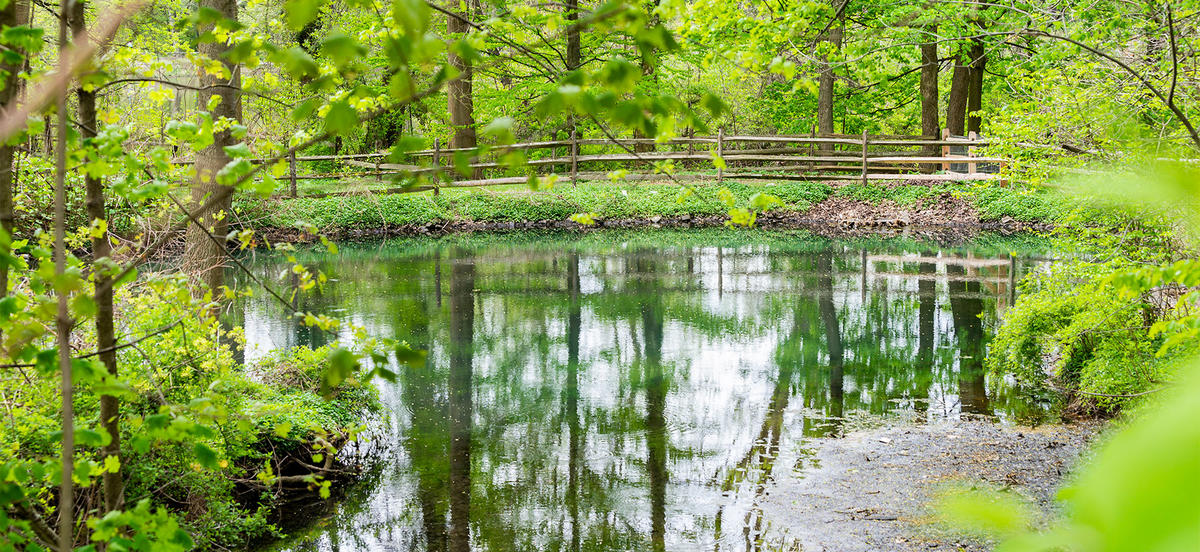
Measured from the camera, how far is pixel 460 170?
2.17 meters

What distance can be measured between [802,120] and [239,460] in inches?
919

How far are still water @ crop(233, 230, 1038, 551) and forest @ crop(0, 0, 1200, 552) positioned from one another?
0.17 feet

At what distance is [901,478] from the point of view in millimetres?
6957

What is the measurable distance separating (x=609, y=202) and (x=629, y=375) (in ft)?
41.2

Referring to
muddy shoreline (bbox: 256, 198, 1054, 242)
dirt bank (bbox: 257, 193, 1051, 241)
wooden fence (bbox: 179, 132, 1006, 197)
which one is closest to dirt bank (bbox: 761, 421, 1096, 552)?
muddy shoreline (bbox: 256, 198, 1054, 242)

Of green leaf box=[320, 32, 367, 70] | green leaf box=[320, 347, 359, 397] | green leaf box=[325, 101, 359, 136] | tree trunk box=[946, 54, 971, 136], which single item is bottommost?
green leaf box=[320, 347, 359, 397]

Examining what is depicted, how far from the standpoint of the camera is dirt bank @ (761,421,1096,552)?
19.5 feet

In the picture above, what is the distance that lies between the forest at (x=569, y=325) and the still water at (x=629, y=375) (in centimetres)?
5

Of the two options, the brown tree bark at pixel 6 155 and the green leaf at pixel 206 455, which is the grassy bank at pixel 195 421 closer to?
the green leaf at pixel 206 455

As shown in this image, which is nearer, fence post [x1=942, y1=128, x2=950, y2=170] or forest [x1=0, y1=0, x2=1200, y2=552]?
forest [x1=0, y1=0, x2=1200, y2=552]

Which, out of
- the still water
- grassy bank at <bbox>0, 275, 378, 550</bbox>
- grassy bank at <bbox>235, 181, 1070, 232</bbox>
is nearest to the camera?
grassy bank at <bbox>0, 275, 378, 550</bbox>

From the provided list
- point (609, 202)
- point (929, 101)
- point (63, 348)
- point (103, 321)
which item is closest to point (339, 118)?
point (63, 348)

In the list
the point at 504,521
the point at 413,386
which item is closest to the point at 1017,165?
the point at 504,521

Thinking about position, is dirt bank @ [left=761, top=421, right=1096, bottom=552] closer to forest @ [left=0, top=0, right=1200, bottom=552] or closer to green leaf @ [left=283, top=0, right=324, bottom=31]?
forest @ [left=0, top=0, right=1200, bottom=552]
